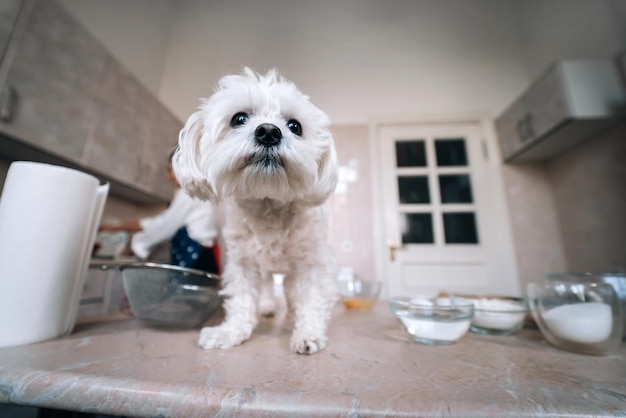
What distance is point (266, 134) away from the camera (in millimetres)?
475

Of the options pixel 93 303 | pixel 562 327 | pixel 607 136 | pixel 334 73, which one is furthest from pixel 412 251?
pixel 93 303

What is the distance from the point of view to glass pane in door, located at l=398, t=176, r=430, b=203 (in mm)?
2109

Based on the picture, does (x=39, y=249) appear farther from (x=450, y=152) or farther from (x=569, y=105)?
(x=450, y=152)

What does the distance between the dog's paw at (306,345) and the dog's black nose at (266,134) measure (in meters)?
0.38

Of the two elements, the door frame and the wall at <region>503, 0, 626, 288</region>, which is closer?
the wall at <region>503, 0, 626, 288</region>

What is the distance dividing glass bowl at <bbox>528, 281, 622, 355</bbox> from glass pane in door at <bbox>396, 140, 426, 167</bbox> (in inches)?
71.3

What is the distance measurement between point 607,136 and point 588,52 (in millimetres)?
615

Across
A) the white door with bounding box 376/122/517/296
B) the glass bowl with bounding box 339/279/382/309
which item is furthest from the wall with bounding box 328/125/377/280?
the glass bowl with bounding box 339/279/382/309

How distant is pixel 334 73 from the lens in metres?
2.26

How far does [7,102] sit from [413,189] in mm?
2436

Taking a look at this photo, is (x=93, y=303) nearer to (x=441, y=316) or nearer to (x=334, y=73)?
(x=441, y=316)

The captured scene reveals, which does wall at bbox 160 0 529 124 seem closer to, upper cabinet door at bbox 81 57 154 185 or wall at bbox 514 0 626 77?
wall at bbox 514 0 626 77

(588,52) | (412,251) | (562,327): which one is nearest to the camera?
(562,327)

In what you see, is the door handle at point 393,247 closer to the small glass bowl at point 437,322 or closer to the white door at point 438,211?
the white door at point 438,211
